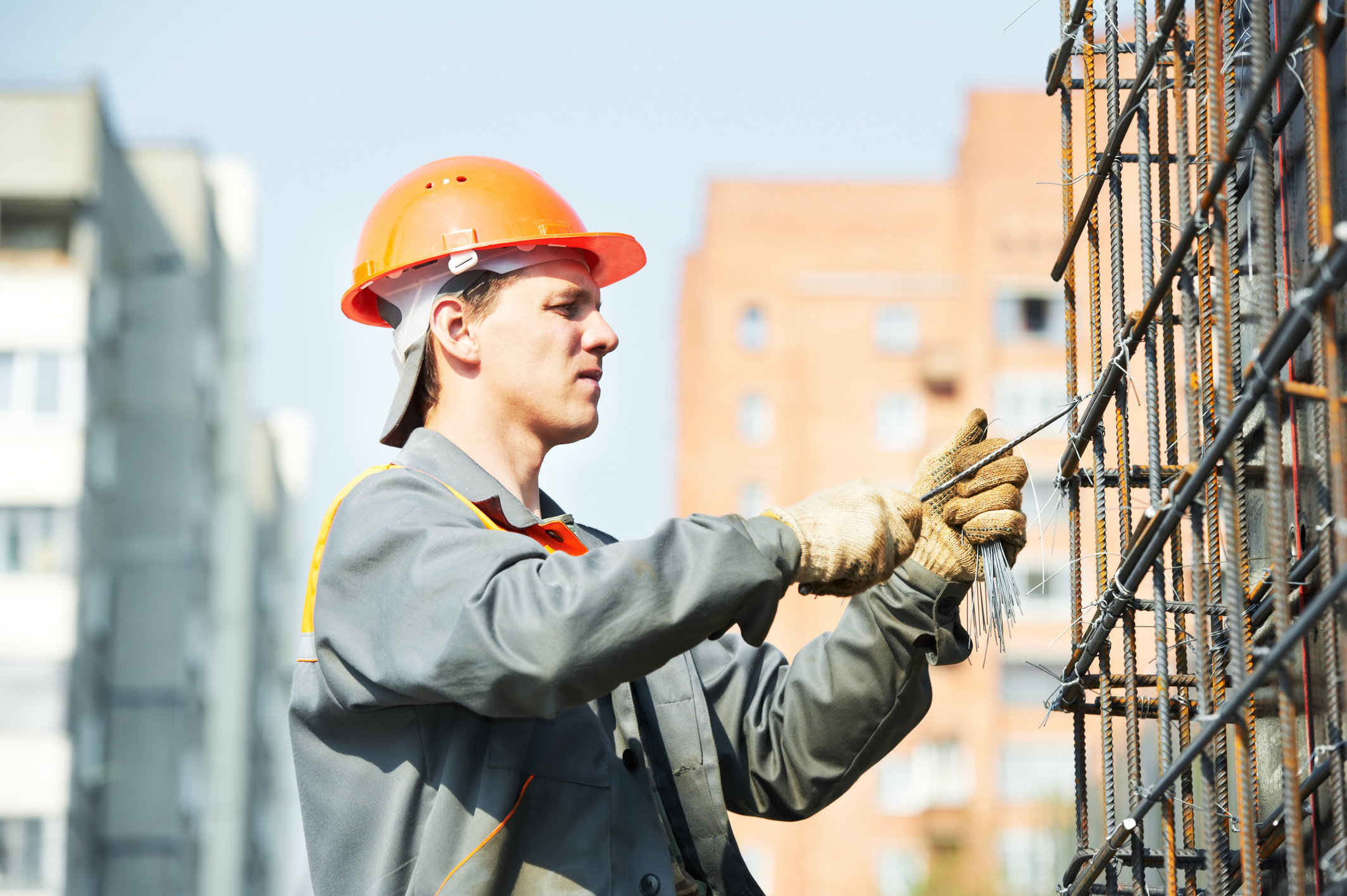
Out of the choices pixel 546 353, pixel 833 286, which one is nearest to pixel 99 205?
pixel 833 286

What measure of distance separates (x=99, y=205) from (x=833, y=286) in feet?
72.4

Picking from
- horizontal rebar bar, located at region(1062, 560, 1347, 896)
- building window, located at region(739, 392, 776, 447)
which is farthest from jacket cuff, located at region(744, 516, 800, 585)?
building window, located at region(739, 392, 776, 447)

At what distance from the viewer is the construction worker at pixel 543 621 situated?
110 inches

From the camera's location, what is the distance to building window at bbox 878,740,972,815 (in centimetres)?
4022

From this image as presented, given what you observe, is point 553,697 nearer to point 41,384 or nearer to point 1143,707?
point 1143,707

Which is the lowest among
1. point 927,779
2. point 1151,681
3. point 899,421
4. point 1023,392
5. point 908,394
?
point 927,779

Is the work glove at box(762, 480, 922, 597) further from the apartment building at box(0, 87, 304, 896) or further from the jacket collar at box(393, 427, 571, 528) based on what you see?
the apartment building at box(0, 87, 304, 896)

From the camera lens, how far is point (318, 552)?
326 cm

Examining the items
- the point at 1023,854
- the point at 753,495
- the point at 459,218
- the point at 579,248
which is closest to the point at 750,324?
the point at 753,495

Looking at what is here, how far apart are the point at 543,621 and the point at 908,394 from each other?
1631 inches

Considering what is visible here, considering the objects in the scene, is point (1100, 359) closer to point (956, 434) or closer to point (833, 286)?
point (956, 434)

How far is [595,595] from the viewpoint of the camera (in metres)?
2.73

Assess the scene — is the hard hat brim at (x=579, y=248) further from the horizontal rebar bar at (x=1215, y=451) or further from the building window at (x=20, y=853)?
the building window at (x=20, y=853)

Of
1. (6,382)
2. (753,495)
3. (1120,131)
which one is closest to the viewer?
(1120,131)
